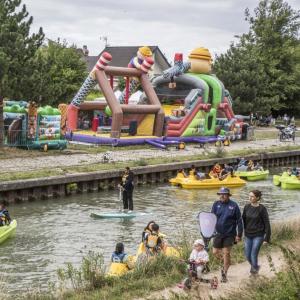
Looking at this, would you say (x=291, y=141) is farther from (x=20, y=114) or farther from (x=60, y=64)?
(x=20, y=114)

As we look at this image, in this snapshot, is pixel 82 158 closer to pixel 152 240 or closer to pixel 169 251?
pixel 152 240

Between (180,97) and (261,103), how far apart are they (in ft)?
63.0

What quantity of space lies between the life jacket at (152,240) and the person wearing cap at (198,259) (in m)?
2.44

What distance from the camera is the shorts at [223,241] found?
13.1 meters

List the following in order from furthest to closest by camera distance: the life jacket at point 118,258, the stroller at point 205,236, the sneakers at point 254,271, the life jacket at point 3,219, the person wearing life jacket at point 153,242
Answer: the life jacket at point 3,219 < the person wearing life jacket at point 153,242 < the life jacket at point 118,258 < the sneakers at point 254,271 < the stroller at point 205,236

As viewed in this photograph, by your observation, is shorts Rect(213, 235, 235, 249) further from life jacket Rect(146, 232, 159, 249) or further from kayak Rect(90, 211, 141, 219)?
kayak Rect(90, 211, 141, 219)

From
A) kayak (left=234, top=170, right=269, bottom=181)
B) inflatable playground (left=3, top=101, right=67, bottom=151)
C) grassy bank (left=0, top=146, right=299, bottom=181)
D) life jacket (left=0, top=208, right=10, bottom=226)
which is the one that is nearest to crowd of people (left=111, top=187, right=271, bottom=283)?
life jacket (left=0, top=208, right=10, bottom=226)

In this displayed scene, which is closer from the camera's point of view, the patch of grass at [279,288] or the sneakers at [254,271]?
the patch of grass at [279,288]

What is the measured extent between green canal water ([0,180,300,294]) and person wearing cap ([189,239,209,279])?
4191 mm

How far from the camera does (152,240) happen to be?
15.0m

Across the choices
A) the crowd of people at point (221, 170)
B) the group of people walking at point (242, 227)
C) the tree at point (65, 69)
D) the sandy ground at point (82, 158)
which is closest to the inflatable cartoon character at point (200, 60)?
the sandy ground at point (82, 158)

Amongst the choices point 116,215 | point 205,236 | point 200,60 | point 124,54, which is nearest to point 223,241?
point 205,236

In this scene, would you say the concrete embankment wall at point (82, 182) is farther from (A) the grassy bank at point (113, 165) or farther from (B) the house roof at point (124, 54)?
(B) the house roof at point (124, 54)

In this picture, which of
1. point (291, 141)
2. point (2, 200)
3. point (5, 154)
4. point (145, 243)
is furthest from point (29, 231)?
point (291, 141)
